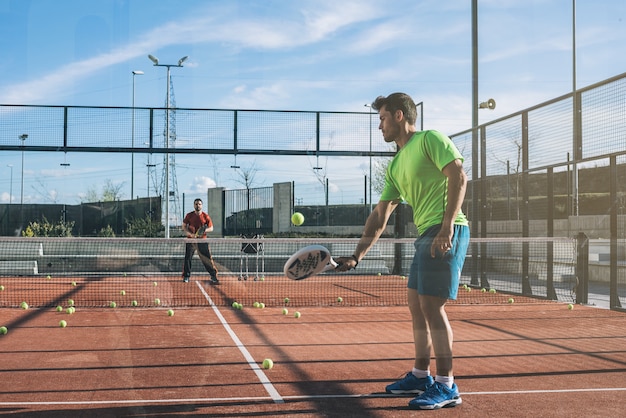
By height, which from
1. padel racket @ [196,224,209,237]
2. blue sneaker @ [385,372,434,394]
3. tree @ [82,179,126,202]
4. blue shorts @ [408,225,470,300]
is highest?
tree @ [82,179,126,202]

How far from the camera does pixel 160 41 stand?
12.1ft

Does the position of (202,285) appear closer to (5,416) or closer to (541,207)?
(541,207)

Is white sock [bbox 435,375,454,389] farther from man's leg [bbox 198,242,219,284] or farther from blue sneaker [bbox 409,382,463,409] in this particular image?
man's leg [bbox 198,242,219,284]

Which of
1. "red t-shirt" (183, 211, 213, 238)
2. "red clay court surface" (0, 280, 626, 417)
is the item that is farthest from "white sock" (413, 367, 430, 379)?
"red t-shirt" (183, 211, 213, 238)

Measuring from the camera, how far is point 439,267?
3.31 m

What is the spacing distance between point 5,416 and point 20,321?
4.02 meters

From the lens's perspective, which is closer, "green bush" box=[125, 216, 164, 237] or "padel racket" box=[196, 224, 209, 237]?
"padel racket" box=[196, 224, 209, 237]

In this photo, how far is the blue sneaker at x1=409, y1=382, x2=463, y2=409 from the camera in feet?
10.8

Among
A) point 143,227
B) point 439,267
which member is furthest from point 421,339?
point 143,227

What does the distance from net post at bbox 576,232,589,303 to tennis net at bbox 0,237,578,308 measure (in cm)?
8

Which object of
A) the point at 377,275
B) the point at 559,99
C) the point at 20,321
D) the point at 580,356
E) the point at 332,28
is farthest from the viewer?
the point at 377,275

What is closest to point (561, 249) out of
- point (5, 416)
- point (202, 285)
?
point (202, 285)

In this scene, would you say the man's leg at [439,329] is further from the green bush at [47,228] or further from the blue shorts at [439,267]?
the green bush at [47,228]

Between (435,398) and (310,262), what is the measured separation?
0.87 m
